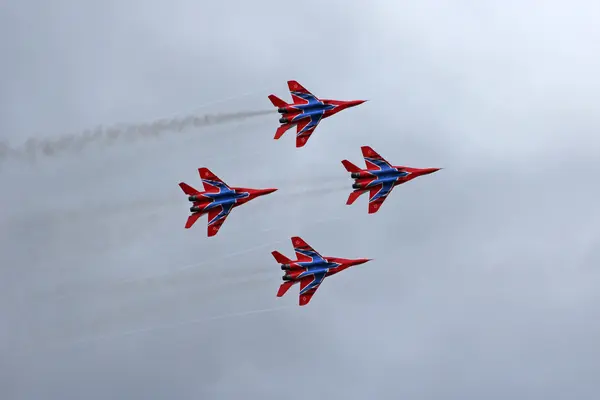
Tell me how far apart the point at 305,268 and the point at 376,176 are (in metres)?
9.32

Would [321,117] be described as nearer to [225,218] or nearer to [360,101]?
[360,101]

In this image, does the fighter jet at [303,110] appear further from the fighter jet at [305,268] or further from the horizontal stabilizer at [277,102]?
the fighter jet at [305,268]

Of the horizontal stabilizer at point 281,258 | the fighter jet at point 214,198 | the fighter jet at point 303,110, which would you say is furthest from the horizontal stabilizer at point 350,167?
the horizontal stabilizer at point 281,258

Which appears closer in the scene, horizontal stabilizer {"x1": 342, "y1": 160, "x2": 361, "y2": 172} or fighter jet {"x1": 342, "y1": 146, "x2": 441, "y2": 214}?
horizontal stabilizer {"x1": 342, "y1": 160, "x2": 361, "y2": 172}

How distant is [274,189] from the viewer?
311ft

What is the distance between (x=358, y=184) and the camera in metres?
93.2

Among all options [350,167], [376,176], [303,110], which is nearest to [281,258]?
[350,167]

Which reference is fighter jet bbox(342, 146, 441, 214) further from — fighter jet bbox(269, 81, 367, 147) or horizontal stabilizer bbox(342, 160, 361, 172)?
fighter jet bbox(269, 81, 367, 147)

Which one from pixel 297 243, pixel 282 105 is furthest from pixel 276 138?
pixel 297 243

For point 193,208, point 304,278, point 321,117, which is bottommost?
point 304,278

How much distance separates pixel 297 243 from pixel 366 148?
950 cm

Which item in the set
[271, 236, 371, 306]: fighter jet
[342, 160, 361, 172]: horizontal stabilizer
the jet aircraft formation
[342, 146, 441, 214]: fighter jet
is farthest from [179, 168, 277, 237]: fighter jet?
[342, 146, 441, 214]: fighter jet

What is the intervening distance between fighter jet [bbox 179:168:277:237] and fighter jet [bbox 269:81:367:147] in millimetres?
5532

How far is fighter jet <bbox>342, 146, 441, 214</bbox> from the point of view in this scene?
306 feet
